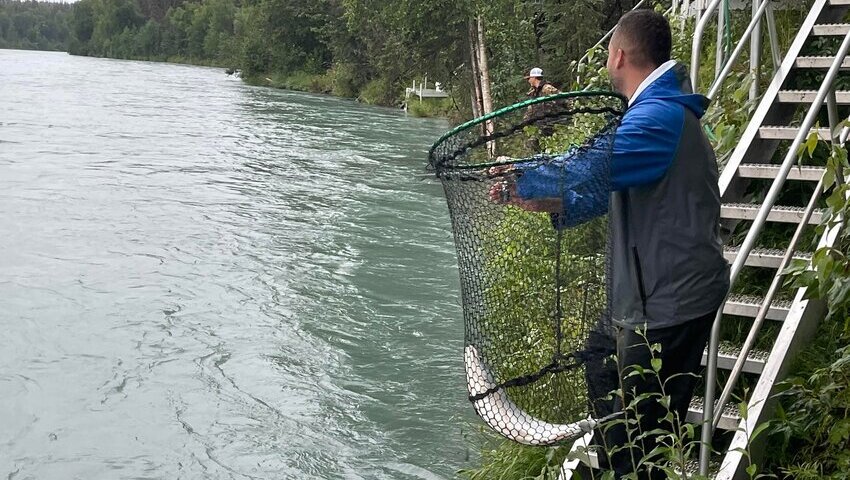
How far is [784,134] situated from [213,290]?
294 inches

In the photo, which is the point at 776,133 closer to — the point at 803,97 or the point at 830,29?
the point at 803,97

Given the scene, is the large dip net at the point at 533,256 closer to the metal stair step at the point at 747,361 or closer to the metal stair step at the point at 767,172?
the metal stair step at the point at 747,361

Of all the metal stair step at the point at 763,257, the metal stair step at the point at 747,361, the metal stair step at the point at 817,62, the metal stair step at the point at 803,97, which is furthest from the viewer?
the metal stair step at the point at 817,62

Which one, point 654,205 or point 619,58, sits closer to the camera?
point 654,205

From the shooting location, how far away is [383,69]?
39344mm

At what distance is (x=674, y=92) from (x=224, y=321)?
7.40m

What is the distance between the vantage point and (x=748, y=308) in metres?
4.30

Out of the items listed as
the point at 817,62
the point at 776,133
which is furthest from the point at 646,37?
the point at 817,62

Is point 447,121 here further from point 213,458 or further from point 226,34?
point 226,34

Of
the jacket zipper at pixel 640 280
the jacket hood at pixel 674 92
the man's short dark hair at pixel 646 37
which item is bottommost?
the jacket zipper at pixel 640 280

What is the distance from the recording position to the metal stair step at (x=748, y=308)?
4297 millimetres

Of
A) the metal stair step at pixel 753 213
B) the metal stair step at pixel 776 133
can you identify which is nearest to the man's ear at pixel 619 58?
the metal stair step at pixel 753 213

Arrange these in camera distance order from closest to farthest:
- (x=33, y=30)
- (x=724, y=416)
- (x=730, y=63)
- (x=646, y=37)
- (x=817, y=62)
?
(x=646, y=37)
(x=724, y=416)
(x=730, y=63)
(x=817, y=62)
(x=33, y=30)

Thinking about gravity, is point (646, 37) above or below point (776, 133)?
above
